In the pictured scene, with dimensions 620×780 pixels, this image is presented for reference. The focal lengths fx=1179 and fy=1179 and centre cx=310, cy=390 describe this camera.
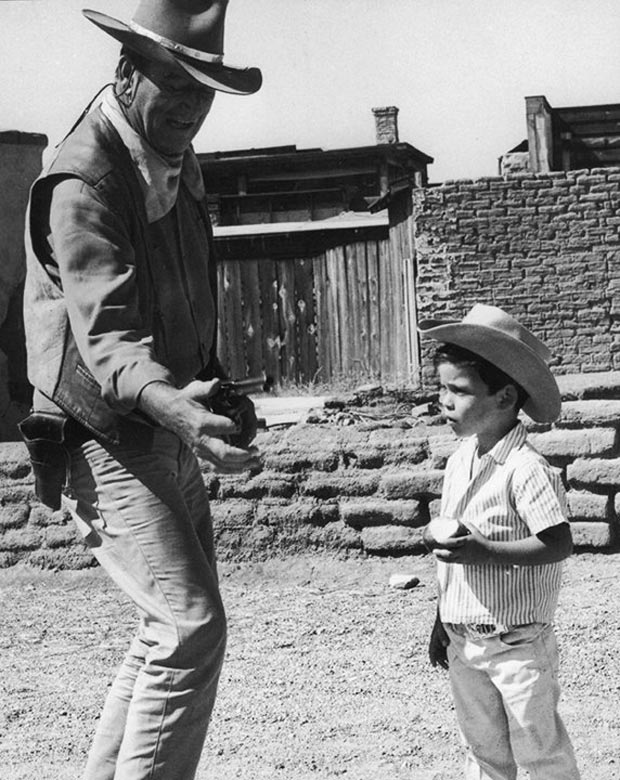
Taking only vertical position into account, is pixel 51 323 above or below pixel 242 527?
above

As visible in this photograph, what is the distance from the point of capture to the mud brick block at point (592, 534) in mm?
6039

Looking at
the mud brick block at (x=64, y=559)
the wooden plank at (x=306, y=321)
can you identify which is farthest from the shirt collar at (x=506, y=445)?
the wooden plank at (x=306, y=321)

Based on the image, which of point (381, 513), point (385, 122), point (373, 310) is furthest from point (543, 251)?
point (385, 122)

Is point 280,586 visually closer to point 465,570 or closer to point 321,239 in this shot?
point 465,570

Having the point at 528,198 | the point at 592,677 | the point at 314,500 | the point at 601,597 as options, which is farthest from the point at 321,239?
the point at 592,677

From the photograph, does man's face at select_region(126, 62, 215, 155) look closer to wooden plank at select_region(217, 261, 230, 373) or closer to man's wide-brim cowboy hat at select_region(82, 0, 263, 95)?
man's wide-brim cowboy hat at select_region(82, 0, 263, 95)

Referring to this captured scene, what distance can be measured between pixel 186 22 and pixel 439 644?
65.0 inches

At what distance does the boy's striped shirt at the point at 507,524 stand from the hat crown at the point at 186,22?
1208 millimetres

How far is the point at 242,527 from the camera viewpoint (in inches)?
260

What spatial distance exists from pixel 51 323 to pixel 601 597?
3525 mm

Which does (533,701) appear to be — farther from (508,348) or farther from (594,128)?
(594,128)

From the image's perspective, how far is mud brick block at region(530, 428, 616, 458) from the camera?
6047mm

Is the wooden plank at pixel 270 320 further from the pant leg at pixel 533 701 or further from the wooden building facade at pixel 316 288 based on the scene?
the pant leg at pixel 533 701

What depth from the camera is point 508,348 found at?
2.96 metres
